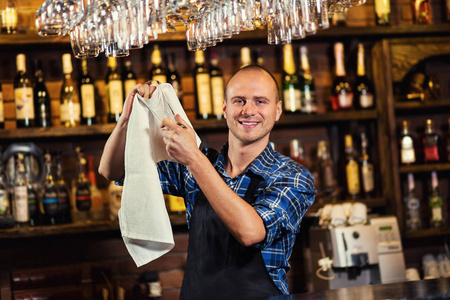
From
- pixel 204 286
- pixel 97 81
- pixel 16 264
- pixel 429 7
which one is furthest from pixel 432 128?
pixel 16 264

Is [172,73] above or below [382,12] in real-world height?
below

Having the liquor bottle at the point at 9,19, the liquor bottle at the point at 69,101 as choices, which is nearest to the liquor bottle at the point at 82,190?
the liquor bottle at the point at 69,101

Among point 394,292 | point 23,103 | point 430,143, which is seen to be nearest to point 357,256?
point 430,143

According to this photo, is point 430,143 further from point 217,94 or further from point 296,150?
point 217,94

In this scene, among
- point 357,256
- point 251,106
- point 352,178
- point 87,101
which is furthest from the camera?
point 352,178

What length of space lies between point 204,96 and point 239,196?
1.29 m

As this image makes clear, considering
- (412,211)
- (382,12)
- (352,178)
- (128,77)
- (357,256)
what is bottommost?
(357,256)

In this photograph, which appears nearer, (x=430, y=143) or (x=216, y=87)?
(x=216, y=87)

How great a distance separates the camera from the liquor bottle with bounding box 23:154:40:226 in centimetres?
267

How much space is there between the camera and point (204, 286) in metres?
1.64

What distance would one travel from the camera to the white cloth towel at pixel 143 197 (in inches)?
64.1

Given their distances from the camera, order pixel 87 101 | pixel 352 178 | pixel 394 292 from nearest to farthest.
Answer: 1. pixel 394 292
2. pixel 87 101
3. pixel 352 178

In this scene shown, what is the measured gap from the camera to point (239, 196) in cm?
157

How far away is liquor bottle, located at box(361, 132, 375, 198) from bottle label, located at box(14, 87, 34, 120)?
1.54 metres
